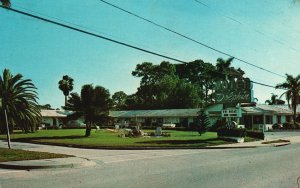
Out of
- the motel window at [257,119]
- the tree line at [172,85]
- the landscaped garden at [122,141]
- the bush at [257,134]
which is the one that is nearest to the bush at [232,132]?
the landscaped garden at [122,141]

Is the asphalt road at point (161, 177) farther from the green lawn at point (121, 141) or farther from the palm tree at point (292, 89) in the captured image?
the palm tree at point (292, 89)

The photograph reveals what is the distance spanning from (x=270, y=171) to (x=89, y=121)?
1097 inches

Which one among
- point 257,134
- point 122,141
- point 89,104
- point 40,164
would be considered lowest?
point 40,164

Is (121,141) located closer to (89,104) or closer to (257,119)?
(89,104)

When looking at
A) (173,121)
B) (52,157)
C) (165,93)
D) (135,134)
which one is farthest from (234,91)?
(165,93)

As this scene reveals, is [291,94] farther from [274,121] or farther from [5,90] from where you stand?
[5,90]

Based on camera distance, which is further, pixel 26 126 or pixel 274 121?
pixel 274 121

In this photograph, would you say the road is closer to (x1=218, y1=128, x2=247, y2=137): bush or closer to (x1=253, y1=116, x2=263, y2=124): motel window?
(x1=218, y1=128, x2=247, y2=137): bush

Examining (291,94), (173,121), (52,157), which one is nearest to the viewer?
(52,157)

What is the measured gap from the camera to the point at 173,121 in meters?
75.7

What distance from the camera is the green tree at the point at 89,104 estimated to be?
38.9 metres

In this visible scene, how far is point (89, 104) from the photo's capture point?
3884cm

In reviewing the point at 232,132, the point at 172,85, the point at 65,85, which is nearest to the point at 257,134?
the point at 232,132

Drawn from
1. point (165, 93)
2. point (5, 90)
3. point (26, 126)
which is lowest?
point (26, 126)
